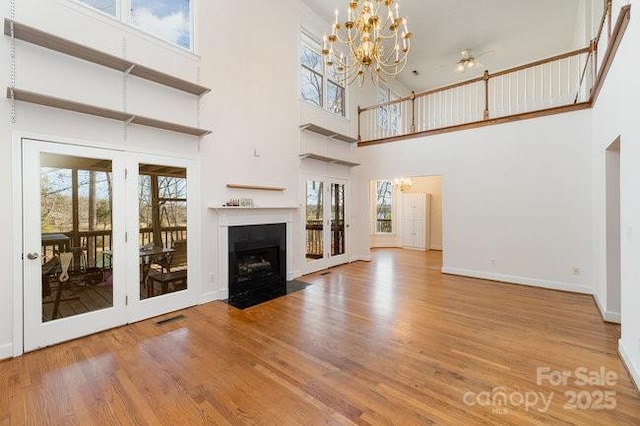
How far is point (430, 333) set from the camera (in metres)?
3.17

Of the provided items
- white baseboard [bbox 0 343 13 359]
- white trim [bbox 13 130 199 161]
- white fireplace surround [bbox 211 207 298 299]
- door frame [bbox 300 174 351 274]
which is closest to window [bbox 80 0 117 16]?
white trim [bbox 13 130 199 161]

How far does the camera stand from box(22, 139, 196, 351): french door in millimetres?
2857

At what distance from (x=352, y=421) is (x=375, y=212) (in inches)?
342

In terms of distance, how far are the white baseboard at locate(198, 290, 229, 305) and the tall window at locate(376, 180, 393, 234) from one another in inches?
267

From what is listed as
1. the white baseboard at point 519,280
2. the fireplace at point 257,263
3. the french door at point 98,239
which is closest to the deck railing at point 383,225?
the white baseboard at point 519,280

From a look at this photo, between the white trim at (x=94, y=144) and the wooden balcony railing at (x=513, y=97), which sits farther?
the wooden balcony railing at (x=513, y=97)

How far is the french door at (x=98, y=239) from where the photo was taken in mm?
2857

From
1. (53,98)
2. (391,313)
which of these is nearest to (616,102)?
(391,313)

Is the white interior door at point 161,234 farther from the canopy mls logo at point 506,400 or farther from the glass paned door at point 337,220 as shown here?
the canopy mls logo at point 506,400

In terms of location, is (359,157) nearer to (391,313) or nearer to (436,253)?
(436,253)

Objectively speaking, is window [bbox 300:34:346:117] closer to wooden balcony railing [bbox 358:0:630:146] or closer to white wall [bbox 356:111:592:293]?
wooden balcony railing [bbox 358:0:630:146]

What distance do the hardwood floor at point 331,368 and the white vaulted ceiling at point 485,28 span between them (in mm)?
5903

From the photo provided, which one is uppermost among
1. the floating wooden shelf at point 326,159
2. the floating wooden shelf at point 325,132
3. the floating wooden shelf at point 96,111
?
the floating wooden shelf at point 325,132

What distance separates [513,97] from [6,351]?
35.2 feet
